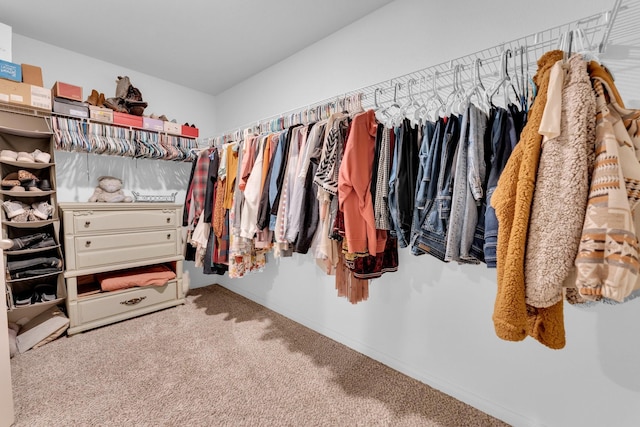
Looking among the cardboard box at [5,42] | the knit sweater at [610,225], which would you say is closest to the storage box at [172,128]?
the cardboard box at [5,42]

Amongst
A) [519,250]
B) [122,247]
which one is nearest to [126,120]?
[122,247]

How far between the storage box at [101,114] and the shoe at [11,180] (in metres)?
0.71

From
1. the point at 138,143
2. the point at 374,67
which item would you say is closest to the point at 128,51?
the point at 138,143

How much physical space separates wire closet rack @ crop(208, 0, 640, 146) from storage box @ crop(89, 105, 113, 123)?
1229mm

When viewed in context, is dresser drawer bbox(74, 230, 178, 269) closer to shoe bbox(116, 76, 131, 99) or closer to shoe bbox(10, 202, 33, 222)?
shoe bbox(10, 202, 33, 222)

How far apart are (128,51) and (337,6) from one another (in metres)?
1.98

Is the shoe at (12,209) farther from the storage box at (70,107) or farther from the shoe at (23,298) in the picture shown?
the storage box at (70,107)

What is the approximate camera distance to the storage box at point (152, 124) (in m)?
2.71

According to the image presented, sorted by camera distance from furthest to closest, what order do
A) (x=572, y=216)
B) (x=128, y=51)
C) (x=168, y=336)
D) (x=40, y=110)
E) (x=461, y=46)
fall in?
(x=128, y=51), (x=168, y=336), (x=40, y=110), (x=461, y=46), (x=572, y=216)

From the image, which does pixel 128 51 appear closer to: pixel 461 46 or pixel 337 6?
pixel 337 6

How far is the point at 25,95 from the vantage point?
6.60 ft

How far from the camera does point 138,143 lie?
2.65m

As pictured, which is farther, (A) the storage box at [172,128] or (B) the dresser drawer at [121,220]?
(A) the storage box at [172,128]

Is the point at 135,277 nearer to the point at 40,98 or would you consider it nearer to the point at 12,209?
the point at 12,209
